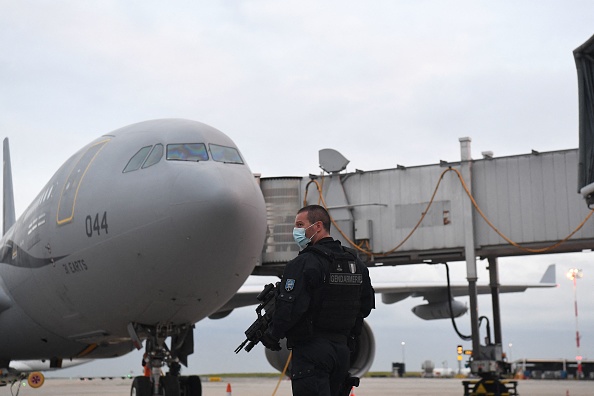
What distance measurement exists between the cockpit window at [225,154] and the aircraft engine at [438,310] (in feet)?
33.5

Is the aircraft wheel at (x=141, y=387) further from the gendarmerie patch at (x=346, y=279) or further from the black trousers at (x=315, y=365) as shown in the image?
the gendarmerie patch at (x=346, y=279)

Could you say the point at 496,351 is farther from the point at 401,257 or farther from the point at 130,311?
the point at 130,311

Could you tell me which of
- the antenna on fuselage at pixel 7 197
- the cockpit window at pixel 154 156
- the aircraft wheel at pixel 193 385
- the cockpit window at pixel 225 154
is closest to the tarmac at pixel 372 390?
the antenna on fuselage at pixel 7 197

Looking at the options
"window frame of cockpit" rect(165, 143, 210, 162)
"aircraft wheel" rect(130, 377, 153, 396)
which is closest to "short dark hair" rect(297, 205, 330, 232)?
"window frame of cockpit" rect(165, 143, 210, 162)

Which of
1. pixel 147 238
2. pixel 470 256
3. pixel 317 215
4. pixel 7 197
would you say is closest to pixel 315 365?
pixel 317 215

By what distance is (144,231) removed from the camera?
9078 millimetres

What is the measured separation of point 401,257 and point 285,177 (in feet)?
8.73

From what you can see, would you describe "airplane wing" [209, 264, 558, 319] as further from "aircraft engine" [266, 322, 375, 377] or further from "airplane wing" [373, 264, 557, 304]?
"aircraft engine" [266, 322, 375, 377]

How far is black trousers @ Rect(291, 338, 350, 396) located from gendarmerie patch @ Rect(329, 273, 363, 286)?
373 millimetres

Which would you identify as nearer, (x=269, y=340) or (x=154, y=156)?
(x=269, y=340)

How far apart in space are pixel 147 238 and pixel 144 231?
3.3 inches

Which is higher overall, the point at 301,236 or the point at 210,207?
the point at 210,207

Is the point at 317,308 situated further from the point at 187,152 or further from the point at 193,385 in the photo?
the point at 193,385

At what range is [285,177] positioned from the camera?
52.0 ft
